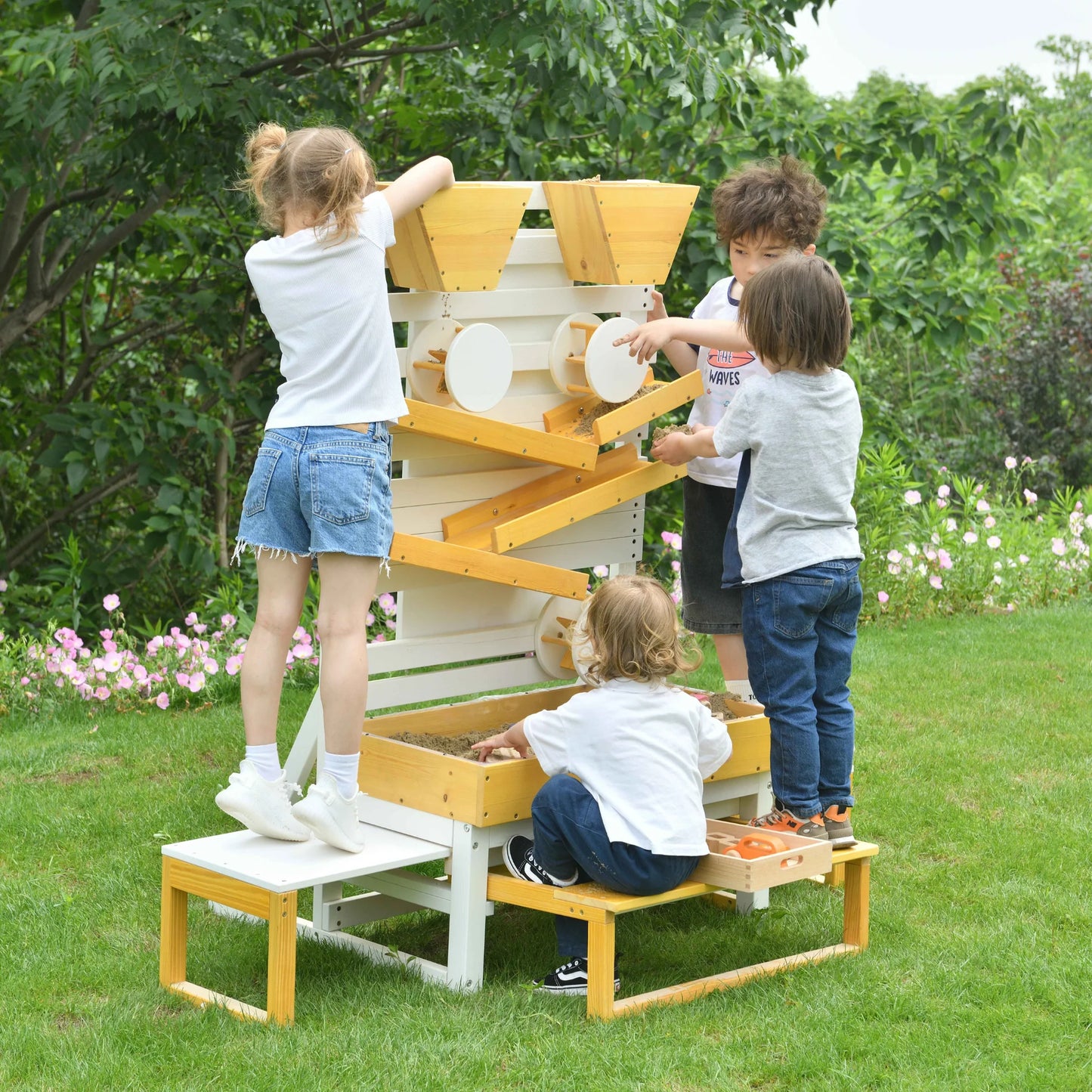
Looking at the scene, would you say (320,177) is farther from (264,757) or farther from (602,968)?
(602,968)

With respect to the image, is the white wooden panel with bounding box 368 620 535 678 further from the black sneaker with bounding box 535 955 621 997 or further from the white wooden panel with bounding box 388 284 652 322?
the black sneaker with bounding box 535 955 621 997

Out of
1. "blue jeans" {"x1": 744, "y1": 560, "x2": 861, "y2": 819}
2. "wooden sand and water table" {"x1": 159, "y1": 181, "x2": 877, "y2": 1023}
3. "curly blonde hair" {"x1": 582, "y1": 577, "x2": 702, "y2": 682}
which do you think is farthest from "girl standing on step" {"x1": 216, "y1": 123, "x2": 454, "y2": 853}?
"blue jeans" {"x1": 744, "y1": 560, "x2": 861, "y2": 819}

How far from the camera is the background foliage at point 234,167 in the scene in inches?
210

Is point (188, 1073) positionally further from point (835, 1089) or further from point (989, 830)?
point (989, 830)

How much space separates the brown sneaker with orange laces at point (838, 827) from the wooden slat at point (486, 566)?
80cm

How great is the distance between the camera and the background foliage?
17.5 ft

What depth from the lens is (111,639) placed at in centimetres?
592

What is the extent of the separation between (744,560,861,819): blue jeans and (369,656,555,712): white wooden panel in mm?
696

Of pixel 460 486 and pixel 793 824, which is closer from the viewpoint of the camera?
pixel 793 824

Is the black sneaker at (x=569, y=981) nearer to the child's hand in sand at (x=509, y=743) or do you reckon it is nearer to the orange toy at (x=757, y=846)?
the orange toy at (x=757, y=846)

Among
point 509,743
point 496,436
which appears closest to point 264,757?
point 509,743

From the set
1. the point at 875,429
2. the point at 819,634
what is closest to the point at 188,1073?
the point at 819,634

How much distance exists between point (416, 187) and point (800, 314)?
893 mm

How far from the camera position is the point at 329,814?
309 cm
